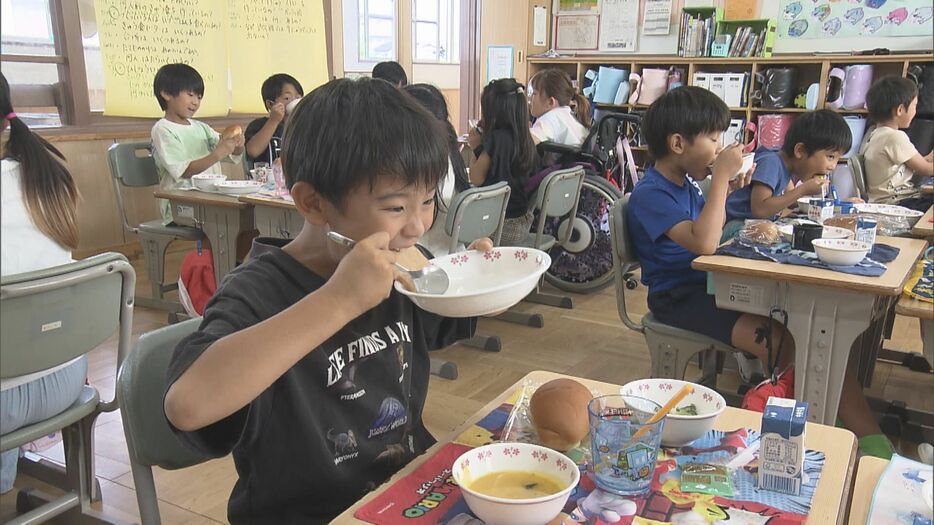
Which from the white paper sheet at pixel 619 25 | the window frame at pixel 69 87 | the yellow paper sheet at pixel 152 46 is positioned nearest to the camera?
the window frame at pixel 69 87

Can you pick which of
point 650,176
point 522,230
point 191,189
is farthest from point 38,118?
point 650,176

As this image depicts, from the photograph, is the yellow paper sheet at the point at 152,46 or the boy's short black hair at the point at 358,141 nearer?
the boy's short black hair at the point at 358,141

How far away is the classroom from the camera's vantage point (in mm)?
826

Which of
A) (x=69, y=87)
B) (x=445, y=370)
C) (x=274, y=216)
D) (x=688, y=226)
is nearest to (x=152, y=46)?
(x=69, y=87)

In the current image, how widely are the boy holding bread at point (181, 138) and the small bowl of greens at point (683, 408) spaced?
2.89 m

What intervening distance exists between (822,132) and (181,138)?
292cm

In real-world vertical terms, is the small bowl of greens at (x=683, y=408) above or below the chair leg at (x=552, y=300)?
above

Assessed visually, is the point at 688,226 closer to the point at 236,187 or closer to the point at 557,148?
the point at 557,148

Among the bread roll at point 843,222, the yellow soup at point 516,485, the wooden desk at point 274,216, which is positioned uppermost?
the bread roll at point 843,222

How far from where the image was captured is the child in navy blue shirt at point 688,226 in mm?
2064

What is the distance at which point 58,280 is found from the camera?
4.67 feet

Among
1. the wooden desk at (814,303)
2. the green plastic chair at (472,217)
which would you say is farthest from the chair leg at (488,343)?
the wooden desk at (814,303)

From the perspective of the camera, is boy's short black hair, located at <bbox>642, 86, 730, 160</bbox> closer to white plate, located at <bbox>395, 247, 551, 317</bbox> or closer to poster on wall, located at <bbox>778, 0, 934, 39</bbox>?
white plate, located at <bbox>395, 247, 551, 317</bbox>

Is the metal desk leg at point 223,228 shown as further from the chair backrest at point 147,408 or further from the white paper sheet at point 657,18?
the white paper sheet at point 657,18
